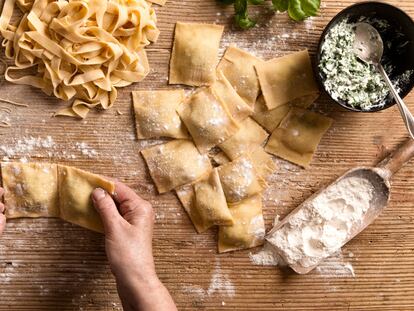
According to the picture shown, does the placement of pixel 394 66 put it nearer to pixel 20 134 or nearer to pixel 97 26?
pixel 97 26

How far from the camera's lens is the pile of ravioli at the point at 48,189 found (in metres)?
1.87

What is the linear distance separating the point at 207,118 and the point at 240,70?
194mm

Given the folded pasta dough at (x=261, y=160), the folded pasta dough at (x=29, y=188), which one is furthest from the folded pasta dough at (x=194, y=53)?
the folded pasta dough at (x=29, y=188)

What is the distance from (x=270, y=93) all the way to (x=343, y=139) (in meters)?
0.30

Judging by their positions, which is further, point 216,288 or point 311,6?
point 216,288

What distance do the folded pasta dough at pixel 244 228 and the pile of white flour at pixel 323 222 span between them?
0.20ft

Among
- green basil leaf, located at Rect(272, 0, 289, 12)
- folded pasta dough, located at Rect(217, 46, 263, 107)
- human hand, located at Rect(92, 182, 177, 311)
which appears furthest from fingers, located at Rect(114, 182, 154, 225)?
green basil leaf, located at Rect(272, 0, 289, 12)

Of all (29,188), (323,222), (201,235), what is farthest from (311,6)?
(29,188)

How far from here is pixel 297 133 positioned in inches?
75.9

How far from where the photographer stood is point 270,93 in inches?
75.1

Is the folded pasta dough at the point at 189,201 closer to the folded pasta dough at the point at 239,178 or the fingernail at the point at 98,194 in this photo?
the folded pasta dough at the point at 239,178

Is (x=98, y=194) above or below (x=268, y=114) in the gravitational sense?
below

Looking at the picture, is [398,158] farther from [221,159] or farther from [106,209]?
[106,209]

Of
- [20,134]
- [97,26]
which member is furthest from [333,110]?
[20,134]
